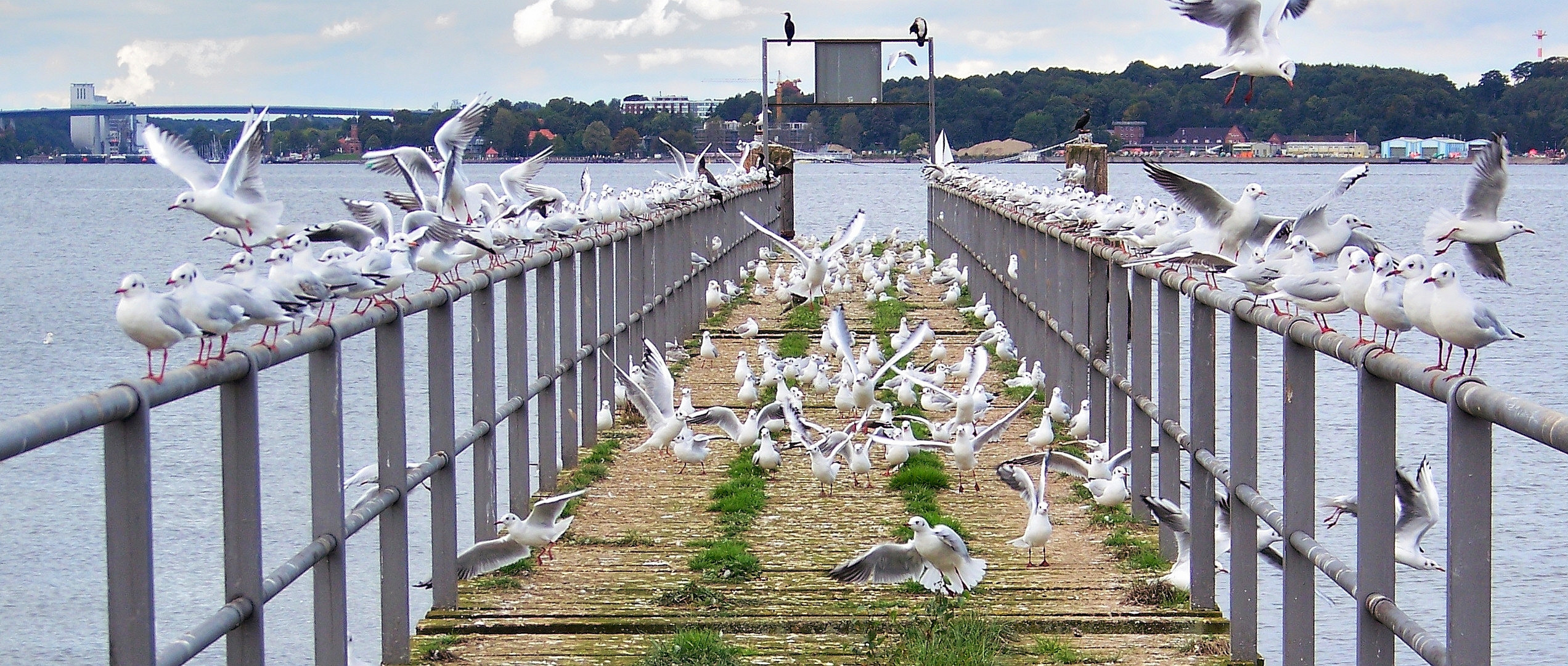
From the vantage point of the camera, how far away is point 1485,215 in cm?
555

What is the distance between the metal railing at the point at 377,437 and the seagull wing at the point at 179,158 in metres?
1.32

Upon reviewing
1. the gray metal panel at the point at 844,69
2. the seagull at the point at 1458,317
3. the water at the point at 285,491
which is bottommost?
the water at the point at 285,491

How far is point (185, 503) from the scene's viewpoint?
1395 centimetres

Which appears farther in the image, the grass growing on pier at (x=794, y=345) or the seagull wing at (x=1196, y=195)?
the grass growing on pier at (x=794, y=345)

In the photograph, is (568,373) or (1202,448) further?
(568,373)

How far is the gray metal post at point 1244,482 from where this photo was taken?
227 inches

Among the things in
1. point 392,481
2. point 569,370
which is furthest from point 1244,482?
point 569,370

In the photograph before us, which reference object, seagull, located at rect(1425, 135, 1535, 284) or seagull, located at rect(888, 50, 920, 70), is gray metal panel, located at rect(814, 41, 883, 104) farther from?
seagull, located at rect(1425, 135, 1535, 284)

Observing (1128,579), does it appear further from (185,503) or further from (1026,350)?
(185,503)

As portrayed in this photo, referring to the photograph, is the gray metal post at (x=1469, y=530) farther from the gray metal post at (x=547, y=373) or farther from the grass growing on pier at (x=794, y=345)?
the grass growing on pier at (x=794, y=345)

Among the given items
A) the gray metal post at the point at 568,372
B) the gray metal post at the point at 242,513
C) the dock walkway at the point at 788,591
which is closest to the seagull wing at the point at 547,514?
the dock walkway at the point at 788,591

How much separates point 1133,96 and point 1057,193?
41233 millimetres

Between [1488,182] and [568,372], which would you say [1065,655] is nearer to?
[1488,182]

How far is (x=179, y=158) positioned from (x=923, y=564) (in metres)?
3.77
